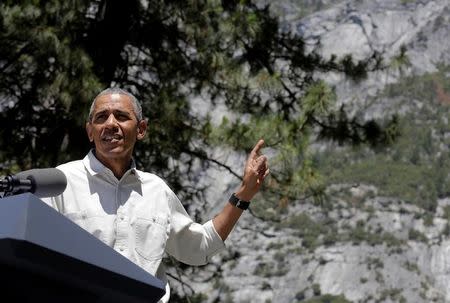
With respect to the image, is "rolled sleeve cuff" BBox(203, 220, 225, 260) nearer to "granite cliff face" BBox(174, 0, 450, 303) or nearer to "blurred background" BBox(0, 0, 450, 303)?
"blurred background" BBox(0, 0, 450, 303)

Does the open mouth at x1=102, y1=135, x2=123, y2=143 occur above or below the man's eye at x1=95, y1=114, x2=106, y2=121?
below

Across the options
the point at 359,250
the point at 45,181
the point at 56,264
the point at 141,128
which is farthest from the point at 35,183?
the point at 359,250

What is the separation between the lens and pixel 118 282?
117cm

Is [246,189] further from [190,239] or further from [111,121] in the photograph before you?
[111,121]

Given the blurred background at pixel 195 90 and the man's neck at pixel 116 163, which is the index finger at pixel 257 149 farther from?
the blurred background at pixel 195 90

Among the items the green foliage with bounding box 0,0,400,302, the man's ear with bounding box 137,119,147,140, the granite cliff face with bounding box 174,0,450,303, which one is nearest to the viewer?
the man's ear with bounding box 137,119,147,140

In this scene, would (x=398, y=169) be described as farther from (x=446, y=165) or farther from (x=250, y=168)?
(x=250, y=168)

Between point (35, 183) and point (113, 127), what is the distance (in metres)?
0.52

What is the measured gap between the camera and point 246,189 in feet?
6.48

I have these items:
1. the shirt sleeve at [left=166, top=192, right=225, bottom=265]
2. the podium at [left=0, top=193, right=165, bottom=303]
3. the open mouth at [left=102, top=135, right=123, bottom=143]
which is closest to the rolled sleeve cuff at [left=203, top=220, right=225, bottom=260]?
the shirt sleeve at [left=166, top=192, right=225, bottom=265]

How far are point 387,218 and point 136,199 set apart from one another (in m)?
104

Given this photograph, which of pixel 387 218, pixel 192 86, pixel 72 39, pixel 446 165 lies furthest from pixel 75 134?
pixel 446 165

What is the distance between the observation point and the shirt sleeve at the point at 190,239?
1.96 metres

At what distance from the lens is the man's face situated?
1825 mm
